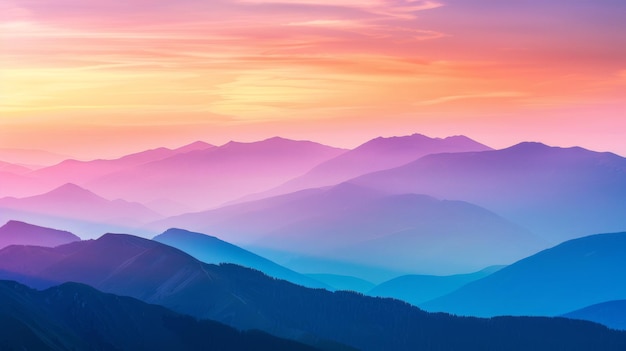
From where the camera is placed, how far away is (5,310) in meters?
184

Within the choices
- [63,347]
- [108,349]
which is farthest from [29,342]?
[108,349]

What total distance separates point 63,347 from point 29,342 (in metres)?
8.55

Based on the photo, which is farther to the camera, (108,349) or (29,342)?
(108,349)

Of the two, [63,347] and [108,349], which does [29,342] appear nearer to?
[63,347]

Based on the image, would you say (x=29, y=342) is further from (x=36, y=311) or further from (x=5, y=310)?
(x=36, y=311)

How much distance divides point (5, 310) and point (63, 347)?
409 inches

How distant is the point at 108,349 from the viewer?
19762 cm

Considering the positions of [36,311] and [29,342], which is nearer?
[29,342]

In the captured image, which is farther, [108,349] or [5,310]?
[108,349]

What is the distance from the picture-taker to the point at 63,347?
182 metres

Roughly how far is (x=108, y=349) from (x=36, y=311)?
13.0m

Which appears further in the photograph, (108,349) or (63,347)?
(108,349)

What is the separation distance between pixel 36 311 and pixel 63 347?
60.9ft
